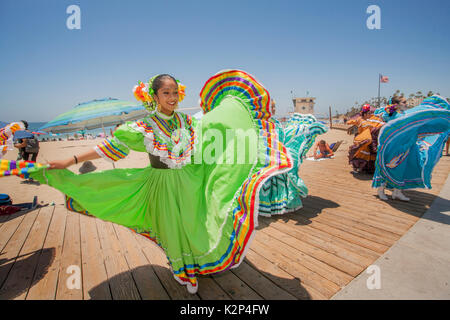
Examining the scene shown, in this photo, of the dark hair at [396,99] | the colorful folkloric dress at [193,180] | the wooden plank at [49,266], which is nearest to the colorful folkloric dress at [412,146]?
the dark hair at [396,99]

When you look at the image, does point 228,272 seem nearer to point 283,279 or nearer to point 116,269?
point 283,279

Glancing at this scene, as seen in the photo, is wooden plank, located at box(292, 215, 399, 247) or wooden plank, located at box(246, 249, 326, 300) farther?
wooden plank, located at box(292, 215, 399, 247)

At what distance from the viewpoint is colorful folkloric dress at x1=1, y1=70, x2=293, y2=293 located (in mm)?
1634

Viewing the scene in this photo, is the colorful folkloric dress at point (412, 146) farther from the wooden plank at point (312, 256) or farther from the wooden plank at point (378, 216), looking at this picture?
the wooden plank at point (312, 256)

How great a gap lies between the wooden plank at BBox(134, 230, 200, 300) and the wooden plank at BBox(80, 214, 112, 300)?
440 mm

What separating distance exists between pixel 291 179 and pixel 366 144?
9.69 feet

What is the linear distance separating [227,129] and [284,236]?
5.54 feet

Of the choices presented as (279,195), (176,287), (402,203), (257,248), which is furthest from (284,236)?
(402,203)

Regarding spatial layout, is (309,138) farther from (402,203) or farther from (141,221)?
(141,221)

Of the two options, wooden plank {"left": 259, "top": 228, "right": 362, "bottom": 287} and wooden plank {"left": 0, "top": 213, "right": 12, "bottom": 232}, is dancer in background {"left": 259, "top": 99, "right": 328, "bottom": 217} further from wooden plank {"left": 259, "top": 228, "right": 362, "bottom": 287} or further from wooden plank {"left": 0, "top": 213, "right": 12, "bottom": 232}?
wooden plank {"left": 0, "top": 213, "right": 12, "bottom": 232}

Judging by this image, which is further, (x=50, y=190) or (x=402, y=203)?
(x=50, y=190)

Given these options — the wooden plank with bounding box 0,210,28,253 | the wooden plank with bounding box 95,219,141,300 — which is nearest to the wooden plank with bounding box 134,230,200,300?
the wooden plank with bounding box 95,219,141,300

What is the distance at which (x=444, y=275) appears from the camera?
1.86m

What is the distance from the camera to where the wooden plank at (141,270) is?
188 centimetres
